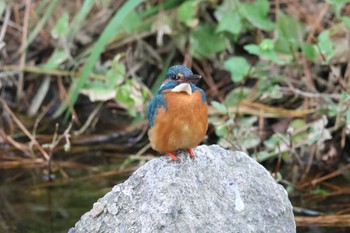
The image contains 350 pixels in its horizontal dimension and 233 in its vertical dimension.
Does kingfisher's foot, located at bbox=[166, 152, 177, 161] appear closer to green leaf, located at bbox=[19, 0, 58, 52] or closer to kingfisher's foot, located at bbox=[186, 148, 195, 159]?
kingfisher's foot, located at bbox=[186, 148, 195, 159]

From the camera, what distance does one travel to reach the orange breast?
3436 mm

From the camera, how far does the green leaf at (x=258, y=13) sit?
6629 millimetres

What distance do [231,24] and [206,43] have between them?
1.33 ft

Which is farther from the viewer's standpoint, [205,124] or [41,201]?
[41,201]

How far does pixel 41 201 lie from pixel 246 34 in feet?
8.47

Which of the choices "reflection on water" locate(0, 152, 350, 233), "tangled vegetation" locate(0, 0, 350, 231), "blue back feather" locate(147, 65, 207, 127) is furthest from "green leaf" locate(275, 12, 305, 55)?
"blue back feather" locate(147, 65, 207, 127)

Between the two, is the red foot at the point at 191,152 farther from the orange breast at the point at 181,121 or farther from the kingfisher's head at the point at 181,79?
the kingfisher's head at the point at 181,79

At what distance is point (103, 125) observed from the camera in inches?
280

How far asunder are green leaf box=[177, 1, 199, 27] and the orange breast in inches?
134

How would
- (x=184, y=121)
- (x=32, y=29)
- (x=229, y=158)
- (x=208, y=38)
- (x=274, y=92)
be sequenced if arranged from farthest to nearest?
(x=32, y=29) < (x=208, y=38) < (x=274, y=92) < (x=229, y=158) < (x=184, y=121)

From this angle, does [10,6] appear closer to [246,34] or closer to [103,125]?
[103,125]

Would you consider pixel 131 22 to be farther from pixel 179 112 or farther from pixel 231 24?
pixel 179 112

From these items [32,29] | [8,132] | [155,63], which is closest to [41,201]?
[8,132]

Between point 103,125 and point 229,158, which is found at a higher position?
point 229,158
